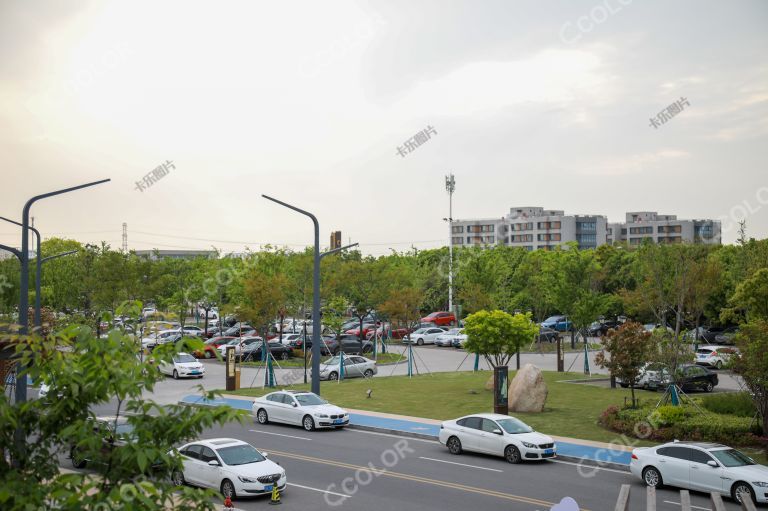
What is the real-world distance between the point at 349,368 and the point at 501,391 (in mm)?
16037

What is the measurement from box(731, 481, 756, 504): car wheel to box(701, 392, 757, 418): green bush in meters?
10.5

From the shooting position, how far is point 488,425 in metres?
23.8

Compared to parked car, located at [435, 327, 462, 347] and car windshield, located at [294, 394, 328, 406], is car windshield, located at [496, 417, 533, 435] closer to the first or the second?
car windshield, located at [294, 394, 328, 406]

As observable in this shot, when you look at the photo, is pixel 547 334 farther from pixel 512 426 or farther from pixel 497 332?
pixel 512 426

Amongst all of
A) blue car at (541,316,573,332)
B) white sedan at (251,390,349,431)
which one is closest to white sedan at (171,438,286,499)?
white sedan at (251,390,349,431)

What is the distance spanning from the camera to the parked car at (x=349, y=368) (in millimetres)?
43656

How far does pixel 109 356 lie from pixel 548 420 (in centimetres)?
2461

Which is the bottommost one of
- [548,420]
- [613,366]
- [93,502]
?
[548,420]

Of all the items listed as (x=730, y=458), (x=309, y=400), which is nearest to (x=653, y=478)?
(x=730, y=458)

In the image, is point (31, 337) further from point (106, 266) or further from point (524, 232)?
point (524, 232)

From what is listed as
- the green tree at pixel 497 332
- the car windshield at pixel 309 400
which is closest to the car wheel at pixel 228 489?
the car windshield at pixel 309 400

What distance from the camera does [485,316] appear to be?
35094mm

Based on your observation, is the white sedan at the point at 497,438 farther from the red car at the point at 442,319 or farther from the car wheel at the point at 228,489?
the red car at the point at 442,319

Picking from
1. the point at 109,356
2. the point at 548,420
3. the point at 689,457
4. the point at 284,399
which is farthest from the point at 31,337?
the point at 548,420
